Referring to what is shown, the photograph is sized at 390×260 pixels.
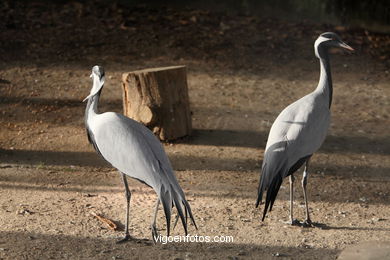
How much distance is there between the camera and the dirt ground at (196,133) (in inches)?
200

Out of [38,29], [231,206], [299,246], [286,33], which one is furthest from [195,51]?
[299,246]

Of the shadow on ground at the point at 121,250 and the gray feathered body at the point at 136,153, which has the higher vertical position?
the gray feathered body at the point at 136,153

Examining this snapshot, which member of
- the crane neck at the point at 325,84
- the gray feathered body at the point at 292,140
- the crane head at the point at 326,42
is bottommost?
the gray feathered body at the point at 292,140

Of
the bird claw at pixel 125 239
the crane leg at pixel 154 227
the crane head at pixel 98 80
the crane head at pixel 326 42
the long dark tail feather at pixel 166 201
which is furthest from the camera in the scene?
the crane head at pixel 326 42

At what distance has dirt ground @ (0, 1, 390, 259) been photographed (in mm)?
5078

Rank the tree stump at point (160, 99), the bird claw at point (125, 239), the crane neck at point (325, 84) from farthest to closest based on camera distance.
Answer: the tree stump at point (160, 99)
the crane neck at point (325, 84)
the bird claw at point (125, 239)

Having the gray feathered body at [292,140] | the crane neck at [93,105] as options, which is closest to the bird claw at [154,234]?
the gray feathered body at [292,140]

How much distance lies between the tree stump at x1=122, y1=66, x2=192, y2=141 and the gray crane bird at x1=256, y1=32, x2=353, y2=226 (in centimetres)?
A: 176

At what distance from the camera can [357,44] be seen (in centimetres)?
1023

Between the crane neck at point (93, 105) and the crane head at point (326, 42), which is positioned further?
the crane head at point (326, 42)

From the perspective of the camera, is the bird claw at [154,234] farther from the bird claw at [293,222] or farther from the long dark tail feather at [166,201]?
the bird claw at [293,222]

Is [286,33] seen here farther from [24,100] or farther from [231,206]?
[231,206]

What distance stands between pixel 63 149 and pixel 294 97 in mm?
2855

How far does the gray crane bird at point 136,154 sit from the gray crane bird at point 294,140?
0.68 metres
